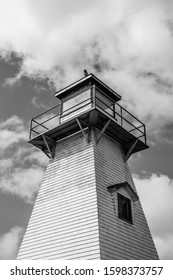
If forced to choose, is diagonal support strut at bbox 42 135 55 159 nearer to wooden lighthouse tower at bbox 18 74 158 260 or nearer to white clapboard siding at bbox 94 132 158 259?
wooden lighthouse tower at bbox 18 74 158 260

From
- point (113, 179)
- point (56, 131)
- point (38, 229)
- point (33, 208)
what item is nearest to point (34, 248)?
point (38, 229)

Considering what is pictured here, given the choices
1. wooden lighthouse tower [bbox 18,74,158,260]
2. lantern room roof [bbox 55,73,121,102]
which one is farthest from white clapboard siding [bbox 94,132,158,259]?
lantern room roof [bbox 55,73,121,102]

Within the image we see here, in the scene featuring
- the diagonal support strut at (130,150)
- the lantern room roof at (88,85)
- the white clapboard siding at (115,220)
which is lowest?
the white clapboard siding at (115,220)

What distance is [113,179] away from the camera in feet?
59.3

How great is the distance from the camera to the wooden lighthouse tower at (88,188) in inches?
604

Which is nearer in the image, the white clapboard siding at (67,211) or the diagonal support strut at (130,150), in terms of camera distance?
the white clapboard siding at (67,211)

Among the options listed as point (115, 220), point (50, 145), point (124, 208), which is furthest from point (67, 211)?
point (50, 145)

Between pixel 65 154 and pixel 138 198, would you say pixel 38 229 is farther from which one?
pixel 138 198

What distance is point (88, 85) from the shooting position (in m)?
20.3

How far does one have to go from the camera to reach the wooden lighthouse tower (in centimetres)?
1534

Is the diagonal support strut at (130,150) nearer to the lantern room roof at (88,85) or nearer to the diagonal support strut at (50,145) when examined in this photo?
the lantern room roof at (88,85)

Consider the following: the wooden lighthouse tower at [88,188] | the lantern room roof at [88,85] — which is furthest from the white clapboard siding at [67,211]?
the lantern room roof at [88,85]

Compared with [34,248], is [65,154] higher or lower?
higher
